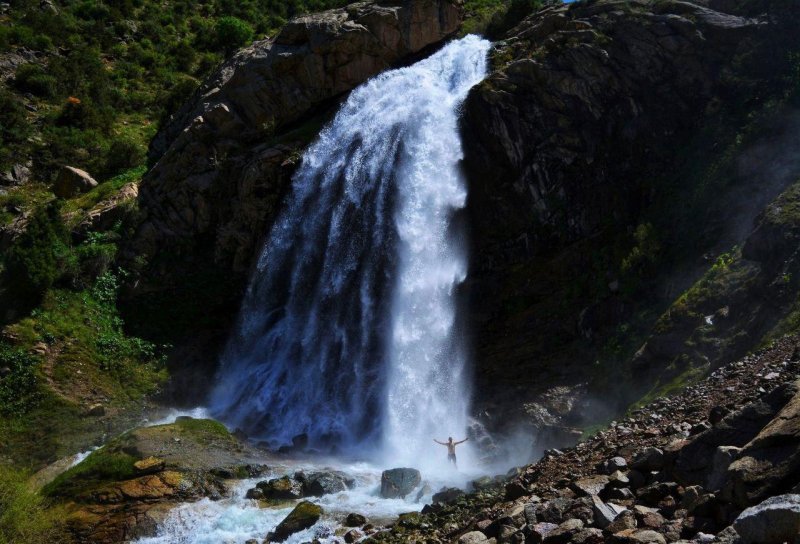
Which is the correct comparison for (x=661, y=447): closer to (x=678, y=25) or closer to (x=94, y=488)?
(x=94, y=488)

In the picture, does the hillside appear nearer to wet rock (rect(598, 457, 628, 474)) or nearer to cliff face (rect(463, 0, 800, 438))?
cliff face (rect(463, 0, 800, 438))

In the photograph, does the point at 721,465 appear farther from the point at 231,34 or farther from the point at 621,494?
the point at 231,34

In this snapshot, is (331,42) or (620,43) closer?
(620,43)

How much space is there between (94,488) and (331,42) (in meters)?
25.2

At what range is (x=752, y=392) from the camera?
9.06 m

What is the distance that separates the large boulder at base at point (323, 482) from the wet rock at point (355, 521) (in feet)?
7.26

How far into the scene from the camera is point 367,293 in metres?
24.4

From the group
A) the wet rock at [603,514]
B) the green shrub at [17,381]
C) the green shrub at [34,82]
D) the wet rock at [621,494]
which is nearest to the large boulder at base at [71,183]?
the green shrub at [34,82]

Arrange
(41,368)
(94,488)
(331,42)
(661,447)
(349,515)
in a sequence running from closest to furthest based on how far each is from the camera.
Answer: (661,447) < (349,515) < (94,488) < (41,368) < (331,42)

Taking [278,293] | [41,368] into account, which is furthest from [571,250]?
[41,368]

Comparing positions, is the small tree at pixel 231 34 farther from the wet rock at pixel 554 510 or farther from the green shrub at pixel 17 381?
the wet rock at pixel 554 510

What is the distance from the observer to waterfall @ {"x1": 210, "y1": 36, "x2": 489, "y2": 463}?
21250 mm

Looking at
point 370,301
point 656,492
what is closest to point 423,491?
point 656,492

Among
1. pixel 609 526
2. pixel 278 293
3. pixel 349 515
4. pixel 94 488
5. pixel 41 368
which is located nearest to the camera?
pixel 609 526
